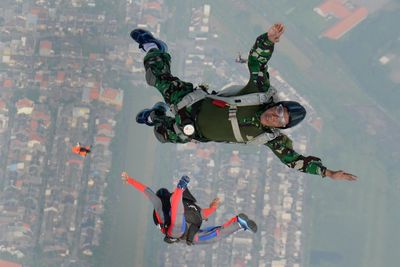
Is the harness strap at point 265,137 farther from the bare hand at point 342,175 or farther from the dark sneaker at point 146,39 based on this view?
the dark sneaker at point 146,39

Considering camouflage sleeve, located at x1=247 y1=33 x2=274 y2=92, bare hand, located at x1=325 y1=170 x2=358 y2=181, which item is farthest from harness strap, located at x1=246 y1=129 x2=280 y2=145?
bare hand, located at x1=325 y1=170 x2=358 y2=181

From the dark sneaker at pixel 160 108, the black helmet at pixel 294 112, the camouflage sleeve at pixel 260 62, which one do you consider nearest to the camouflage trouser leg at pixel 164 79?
the dark sneaker at pixel 160 108

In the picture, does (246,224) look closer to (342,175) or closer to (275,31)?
(342,175)

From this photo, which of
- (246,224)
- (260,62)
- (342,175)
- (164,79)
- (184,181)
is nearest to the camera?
(342,175)

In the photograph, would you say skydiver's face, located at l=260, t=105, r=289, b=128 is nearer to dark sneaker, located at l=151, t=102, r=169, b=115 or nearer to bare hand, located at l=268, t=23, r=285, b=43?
bare hand, located at l=268, t=23, r=285, b=43

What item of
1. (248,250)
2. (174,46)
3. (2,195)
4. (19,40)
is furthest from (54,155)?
(248,250)

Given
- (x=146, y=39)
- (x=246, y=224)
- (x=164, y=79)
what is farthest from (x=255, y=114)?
(x=246, y=224)
